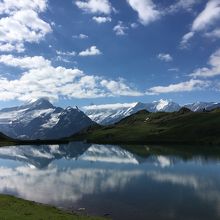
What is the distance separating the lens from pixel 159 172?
107 m

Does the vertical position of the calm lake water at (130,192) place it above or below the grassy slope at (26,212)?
below

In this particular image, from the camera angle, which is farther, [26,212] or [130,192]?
[130,192]

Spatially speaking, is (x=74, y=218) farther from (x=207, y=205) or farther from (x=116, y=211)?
(x=207, y=205)

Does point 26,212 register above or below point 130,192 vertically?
above

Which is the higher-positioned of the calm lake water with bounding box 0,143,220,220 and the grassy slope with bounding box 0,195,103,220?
the grassy slope with bounding box 0,195,103,220

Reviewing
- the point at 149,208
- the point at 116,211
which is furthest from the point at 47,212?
the point at 149,208

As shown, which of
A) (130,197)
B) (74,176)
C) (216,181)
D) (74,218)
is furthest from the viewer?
A: (74,176)

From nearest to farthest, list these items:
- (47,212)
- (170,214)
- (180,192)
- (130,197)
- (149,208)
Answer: (47,212) < (170,214) < (149,208) < (130,197) < (180,192)

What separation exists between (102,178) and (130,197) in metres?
28.7

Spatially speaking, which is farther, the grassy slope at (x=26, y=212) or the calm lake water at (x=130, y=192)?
the calm lake water at (x=130, y=192)

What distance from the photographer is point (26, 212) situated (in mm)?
47688

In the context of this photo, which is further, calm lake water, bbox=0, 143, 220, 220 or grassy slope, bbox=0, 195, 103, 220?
calm lake water, bbox=0, 143, 220, 220

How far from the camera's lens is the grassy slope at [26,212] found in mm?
44231

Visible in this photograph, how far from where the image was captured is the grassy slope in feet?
145
